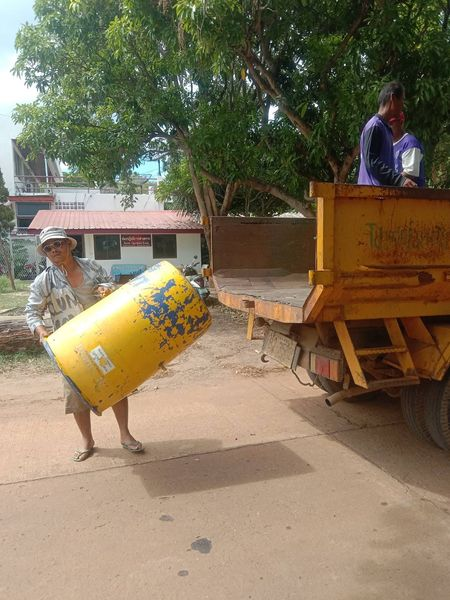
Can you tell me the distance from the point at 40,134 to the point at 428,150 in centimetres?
656

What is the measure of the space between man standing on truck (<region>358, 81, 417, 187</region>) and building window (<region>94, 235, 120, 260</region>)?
627 inches

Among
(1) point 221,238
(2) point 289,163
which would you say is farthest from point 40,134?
(1) point 221,238

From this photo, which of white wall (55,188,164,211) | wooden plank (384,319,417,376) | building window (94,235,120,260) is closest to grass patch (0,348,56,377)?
wooden plank (384,319,417,376)

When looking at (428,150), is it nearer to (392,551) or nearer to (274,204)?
(392,551)

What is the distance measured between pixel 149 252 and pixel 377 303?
54.4 feet

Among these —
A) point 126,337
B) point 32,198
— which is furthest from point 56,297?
point 32,198

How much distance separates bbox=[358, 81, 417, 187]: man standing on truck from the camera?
129 inches

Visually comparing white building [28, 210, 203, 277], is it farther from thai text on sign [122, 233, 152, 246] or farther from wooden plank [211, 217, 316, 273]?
wooden plank [211, 217, 316, 273]

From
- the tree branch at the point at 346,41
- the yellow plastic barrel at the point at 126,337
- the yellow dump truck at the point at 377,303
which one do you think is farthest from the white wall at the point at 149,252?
the yellow plastic barrel at the point at 126,337

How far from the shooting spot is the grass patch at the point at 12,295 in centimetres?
1208

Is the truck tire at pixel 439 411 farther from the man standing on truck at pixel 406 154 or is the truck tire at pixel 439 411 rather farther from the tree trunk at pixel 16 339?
the tree trunk at pixel 16 339

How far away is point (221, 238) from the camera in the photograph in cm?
434

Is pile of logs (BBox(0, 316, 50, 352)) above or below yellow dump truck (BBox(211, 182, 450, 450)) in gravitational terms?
below

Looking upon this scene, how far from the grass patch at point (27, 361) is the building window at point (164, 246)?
12922mm
